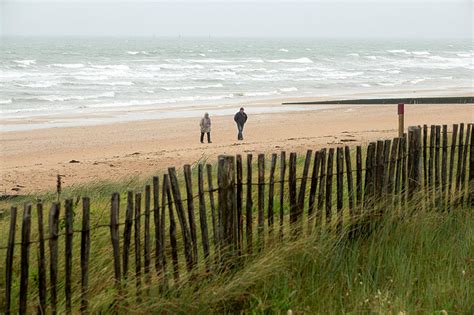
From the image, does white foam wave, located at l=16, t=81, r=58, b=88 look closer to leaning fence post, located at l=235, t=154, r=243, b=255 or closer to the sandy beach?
the sandy beach

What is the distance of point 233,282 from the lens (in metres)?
5.08

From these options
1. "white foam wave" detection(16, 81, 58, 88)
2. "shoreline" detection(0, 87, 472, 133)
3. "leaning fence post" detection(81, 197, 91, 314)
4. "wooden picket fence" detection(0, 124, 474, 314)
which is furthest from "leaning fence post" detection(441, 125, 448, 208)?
"white foam wave" detection(16, 81, 58, 88)

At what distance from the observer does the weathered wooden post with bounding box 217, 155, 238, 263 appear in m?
5.54

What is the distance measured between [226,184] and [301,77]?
5642 centimetres

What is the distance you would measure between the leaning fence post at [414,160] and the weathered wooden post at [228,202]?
7.42 ft

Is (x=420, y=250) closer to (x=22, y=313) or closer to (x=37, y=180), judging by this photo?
(x=22, y=313)

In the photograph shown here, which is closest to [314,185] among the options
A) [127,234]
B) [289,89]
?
[127,234]

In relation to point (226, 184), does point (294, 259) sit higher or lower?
lower

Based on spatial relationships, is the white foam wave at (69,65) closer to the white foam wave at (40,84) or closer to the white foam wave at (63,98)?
→ the white foam wave at (40,84)

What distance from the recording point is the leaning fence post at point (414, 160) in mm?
7273

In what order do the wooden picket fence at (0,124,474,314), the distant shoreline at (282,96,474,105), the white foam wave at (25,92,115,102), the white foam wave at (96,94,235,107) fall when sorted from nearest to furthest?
the wooden picket fence at (0,124,474,314) → the distant shoreline at (282,96,474,105) → the white foam wave at (96,94,235,107) → the white foam wave at (25,92,115,102)

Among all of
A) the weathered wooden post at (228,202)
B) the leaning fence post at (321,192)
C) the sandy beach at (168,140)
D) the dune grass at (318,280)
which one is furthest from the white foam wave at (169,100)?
the weathered wooden post at (228,202)

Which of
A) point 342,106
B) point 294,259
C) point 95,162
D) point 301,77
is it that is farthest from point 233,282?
point 301,77

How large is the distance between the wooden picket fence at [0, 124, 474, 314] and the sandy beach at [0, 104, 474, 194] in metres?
7.65
